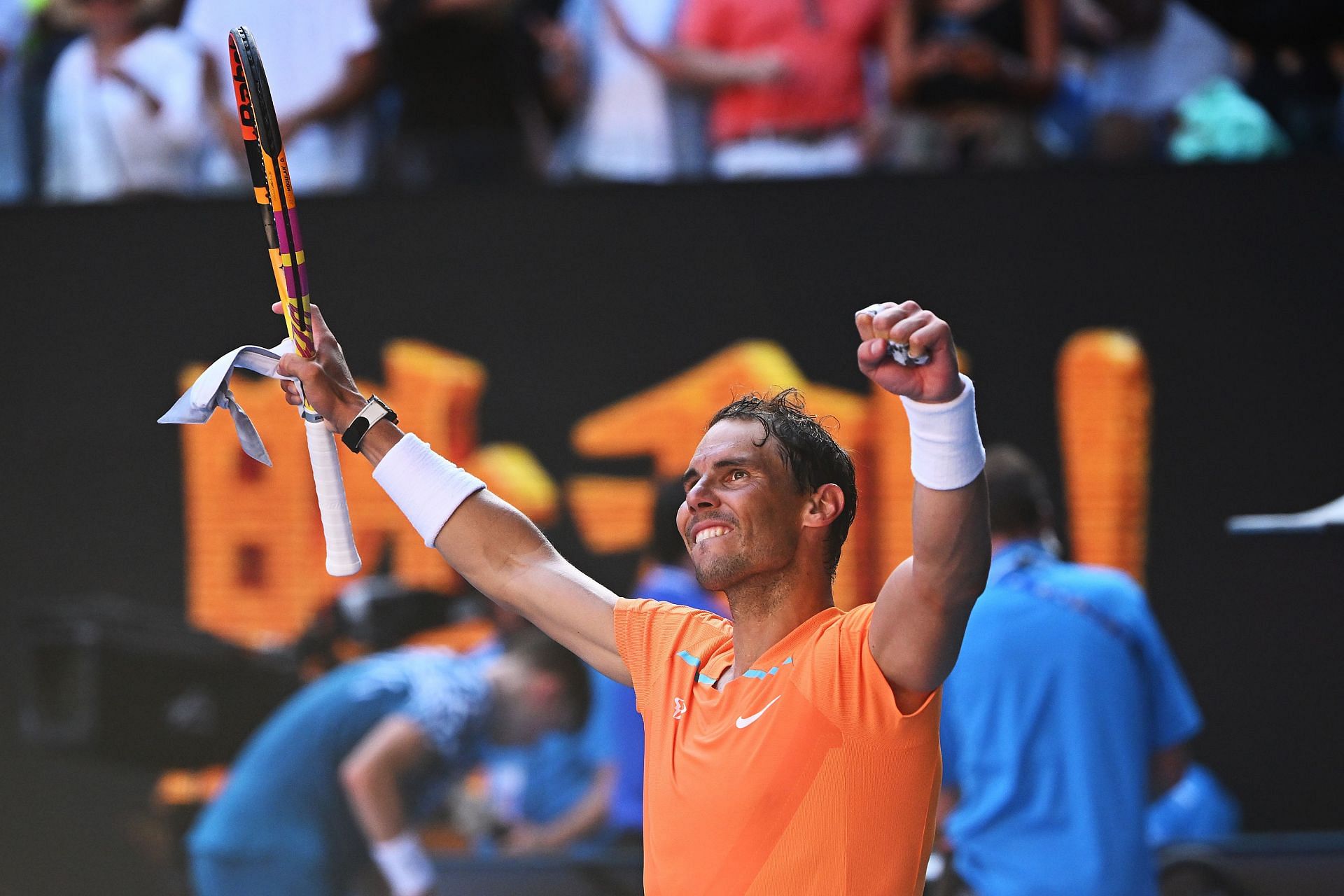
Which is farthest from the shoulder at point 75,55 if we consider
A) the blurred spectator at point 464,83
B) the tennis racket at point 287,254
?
the tennis racket at point 287,254

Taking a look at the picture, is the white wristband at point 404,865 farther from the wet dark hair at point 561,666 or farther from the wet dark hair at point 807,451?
the wet dark hair at point 807,451

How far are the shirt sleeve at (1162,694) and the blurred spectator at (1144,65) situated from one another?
6.57 feet

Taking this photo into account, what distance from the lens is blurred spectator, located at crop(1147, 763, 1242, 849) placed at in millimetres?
5160

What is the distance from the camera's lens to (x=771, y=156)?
18.2ft

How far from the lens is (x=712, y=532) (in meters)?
2.34

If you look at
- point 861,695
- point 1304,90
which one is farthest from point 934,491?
point 1304,90

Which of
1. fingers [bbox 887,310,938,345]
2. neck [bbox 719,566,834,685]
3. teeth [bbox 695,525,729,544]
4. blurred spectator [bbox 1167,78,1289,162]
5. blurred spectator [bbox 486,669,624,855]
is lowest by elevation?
blurred spectator [bbox 486,669,624,855]

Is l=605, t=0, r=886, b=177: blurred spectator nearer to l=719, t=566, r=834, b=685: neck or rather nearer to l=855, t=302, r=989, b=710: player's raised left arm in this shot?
l=719, t=566, r=834, b=685: neck

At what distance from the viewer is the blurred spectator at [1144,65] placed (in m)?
5.41

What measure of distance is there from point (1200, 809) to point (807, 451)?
11.3 ft

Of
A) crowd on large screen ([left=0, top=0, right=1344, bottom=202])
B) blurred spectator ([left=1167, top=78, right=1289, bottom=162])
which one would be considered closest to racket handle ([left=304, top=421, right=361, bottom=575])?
crowd on large screen ([left=0, top=0, right=1344, bottom=202])

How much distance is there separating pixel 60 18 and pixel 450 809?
11.2ft

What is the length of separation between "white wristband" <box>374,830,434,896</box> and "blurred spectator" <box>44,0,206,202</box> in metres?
2.56

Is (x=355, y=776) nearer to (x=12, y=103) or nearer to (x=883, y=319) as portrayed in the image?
(x=12, y=103)
